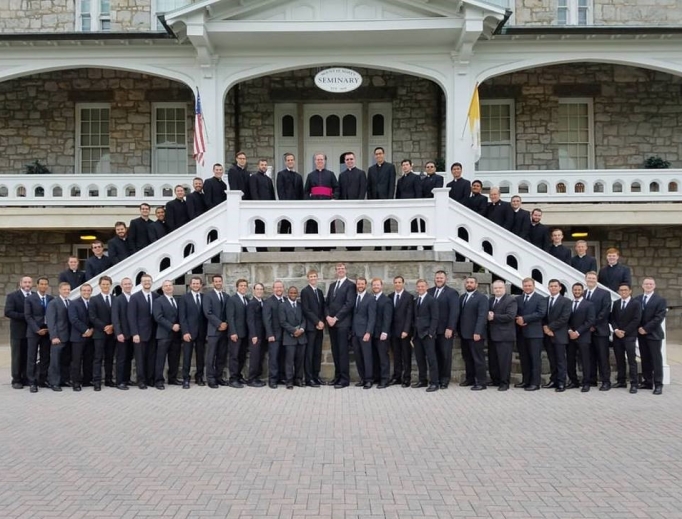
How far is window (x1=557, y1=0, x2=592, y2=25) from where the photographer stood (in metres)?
16.3

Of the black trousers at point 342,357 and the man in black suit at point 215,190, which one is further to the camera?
the man in black suit at point 215,190

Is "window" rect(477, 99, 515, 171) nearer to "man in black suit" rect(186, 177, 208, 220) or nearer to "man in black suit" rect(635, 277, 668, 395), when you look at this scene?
"man in black suit" rect(635, 277, 668, 395)

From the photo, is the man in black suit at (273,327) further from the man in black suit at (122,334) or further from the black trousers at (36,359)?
the black trousers at (36,359)

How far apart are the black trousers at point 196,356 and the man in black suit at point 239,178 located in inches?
110

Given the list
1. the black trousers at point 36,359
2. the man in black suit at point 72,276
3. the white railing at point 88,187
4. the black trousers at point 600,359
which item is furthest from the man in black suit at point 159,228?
the black trousers at point 600,359

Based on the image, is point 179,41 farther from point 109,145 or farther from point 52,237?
point 52,237

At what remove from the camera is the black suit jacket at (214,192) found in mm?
11227

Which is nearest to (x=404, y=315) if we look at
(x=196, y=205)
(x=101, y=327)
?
(x=196, y=205)

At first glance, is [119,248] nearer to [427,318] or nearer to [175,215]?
[175,215]

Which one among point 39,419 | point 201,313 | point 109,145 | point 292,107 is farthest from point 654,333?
point 109,145

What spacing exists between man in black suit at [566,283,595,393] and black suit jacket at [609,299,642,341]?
421 mm

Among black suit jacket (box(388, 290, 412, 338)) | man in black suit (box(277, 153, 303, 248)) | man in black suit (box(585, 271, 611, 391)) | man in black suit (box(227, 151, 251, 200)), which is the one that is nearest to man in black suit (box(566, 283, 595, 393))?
man in black suit (box(585, 271, 611, 391))

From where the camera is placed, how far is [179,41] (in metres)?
13.1

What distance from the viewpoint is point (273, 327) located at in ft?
Result: 31.2
